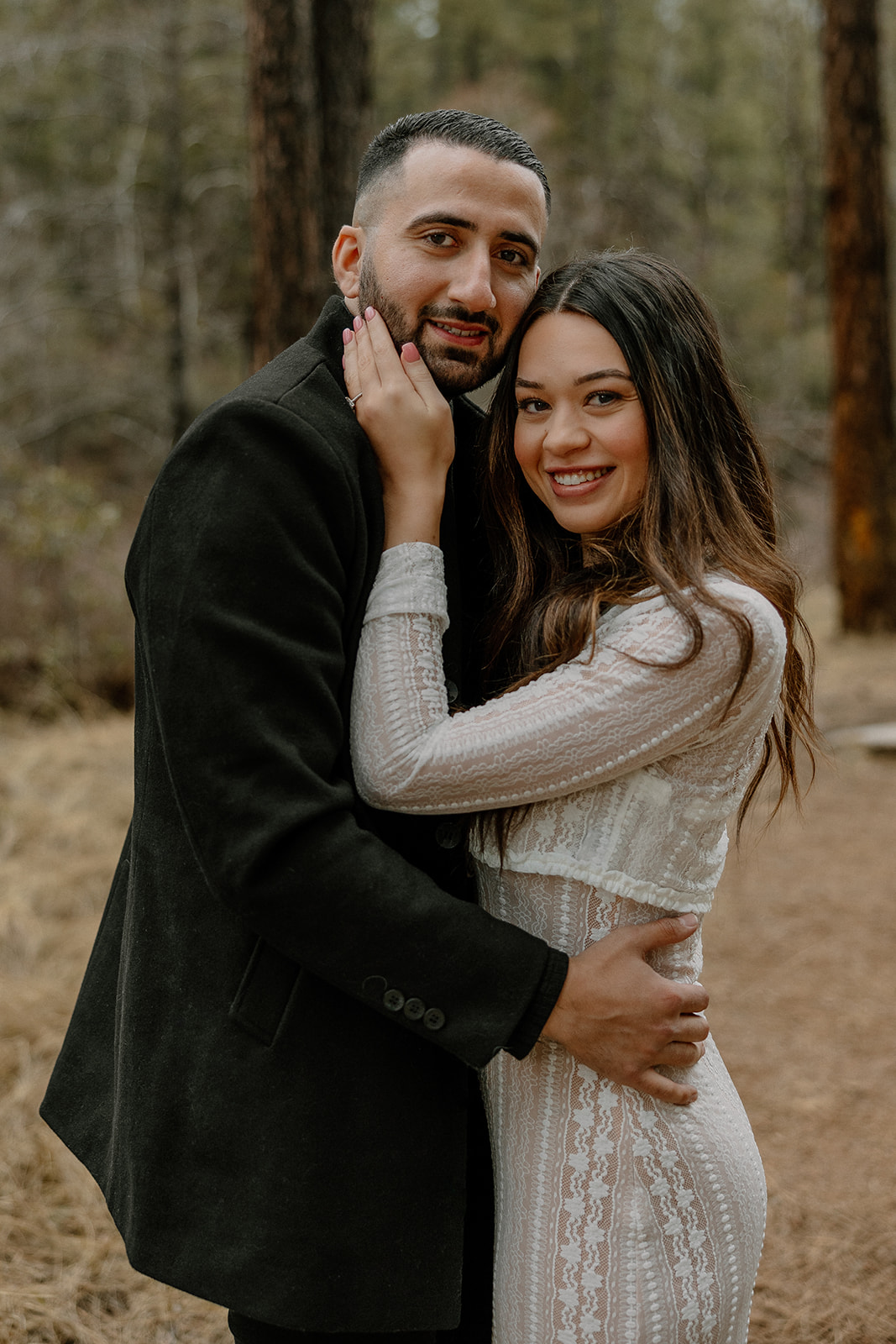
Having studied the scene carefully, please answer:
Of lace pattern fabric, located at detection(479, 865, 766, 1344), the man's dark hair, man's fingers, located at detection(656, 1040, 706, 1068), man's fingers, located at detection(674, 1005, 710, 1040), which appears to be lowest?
lace pattern fabric, located at detection(479, 865, 766, 1344)

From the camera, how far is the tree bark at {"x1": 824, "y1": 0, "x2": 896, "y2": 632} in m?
9.57

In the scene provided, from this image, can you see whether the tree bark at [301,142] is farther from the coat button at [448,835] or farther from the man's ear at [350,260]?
the coat button at [448,835]

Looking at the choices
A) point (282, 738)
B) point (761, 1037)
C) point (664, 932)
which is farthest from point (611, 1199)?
point (761, 1037)

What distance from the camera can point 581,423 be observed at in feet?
5.48

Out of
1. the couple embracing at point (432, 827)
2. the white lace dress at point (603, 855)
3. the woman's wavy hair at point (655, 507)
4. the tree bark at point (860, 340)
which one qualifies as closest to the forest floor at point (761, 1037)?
the couple embracing at point (432, 827)

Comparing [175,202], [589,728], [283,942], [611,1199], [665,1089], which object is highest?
[175,202]

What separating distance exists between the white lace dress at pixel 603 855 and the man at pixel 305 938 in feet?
0.22

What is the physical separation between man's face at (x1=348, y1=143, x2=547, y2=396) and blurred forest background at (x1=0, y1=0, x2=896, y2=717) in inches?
243

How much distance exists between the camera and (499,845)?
1601 millimetres

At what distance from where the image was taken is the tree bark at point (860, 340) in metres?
9.57

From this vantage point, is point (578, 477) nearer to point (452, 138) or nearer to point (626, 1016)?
point (452, 138)

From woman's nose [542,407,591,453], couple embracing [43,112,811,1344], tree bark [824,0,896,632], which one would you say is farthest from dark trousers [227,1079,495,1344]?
tree bark [824,0,896,632]

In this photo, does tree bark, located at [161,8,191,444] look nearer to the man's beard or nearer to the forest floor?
the forest floor

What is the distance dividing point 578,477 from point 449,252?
0.38 metres
